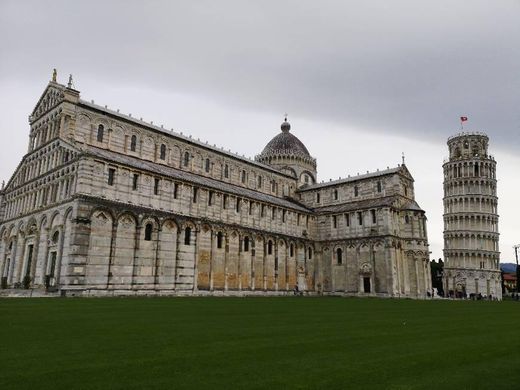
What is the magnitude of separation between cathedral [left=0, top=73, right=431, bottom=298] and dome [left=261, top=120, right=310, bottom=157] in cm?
556

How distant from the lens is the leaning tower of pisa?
80688 millimetres

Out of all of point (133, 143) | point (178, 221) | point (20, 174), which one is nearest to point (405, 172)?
point (178, 221)

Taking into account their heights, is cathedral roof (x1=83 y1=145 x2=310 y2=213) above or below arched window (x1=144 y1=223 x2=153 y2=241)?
above

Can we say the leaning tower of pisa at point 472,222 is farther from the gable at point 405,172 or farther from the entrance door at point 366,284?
the entrance door at point 366,284

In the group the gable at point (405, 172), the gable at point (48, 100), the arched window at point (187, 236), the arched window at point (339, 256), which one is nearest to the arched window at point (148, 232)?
the arched window at point (187, 236)

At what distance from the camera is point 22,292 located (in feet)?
110

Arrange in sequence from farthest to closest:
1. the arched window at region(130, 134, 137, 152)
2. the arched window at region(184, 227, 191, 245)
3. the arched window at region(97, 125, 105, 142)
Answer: the arched window at region(130, 134, 137, 152), the arched window at region(97, 125, 105, 142), the arched window at region(184, 227, 191, 245)

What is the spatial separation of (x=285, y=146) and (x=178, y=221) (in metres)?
34.5

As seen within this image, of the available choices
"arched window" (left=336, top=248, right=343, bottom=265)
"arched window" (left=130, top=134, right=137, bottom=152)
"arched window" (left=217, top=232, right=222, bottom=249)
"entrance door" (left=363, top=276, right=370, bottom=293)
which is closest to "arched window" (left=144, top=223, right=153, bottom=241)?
"arched window" (left=217, top=232, right=222, bottom=249)

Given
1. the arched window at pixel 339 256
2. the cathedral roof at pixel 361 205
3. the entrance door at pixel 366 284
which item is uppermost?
the cathedral roof at pixel 361 205

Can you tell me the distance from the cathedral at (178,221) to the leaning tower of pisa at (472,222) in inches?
1157

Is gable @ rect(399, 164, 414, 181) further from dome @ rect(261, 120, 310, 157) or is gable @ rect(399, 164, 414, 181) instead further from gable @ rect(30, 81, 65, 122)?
gable @ rect(30, 81, 65, 122)

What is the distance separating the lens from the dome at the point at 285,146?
7188 cm

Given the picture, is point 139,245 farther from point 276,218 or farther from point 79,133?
point 276,218
